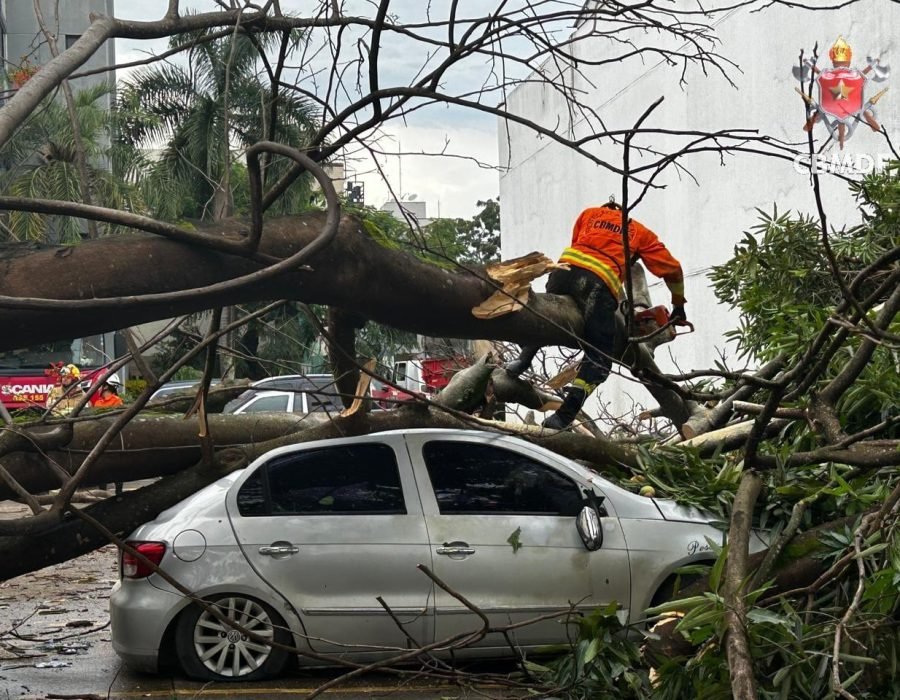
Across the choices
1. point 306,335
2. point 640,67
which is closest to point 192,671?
point 640,67

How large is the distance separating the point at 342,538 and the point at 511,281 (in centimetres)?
188

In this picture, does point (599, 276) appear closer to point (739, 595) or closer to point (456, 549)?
point (456, 549)

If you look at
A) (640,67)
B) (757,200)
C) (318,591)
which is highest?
(640,67)

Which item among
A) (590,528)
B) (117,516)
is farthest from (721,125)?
(117,516)

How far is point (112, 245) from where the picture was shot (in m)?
4.70

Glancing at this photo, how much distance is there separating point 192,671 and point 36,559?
3.60ft

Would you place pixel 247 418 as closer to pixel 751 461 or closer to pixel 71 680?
pixel 71 680

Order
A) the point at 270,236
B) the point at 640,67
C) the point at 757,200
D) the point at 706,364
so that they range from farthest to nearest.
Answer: the point at 640,67, the point at 706,364, the point at 757,200, the point at 270,236

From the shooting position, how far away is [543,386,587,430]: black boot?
7.96m

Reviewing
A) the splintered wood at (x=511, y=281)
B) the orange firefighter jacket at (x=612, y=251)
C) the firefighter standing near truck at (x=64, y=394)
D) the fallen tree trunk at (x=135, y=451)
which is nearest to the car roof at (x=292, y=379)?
the fallen tree trunk at (x=135, y=451)

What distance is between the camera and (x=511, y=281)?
6520 mm

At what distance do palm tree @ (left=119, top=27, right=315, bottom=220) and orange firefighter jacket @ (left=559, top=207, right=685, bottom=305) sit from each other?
1.84 metres

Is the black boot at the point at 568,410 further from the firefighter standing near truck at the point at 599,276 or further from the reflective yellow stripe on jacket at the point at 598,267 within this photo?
the reflective yellow stripe on jacket at the point at 598,267

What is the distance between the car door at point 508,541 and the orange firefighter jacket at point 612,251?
47.1 inches
